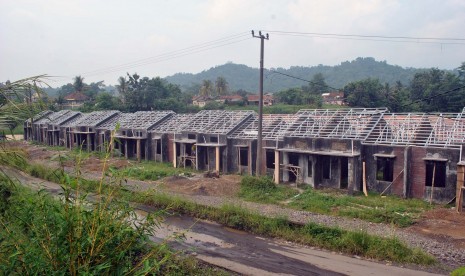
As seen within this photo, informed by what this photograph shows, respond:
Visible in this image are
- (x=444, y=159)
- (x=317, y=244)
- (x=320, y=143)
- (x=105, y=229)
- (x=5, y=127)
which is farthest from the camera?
(x=320, y=143)

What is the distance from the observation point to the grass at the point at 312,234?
12547mm

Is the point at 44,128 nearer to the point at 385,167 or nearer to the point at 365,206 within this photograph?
the point at 385,167

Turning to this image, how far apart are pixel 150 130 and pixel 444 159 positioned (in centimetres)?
2272

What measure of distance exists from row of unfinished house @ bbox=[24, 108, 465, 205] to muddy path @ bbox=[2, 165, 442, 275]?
5612 mm

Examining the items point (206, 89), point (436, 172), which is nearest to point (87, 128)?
point (206, 89)

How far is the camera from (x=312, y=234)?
1451 cm

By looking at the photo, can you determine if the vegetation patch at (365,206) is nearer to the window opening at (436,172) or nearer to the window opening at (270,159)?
the window opening at (436,172)

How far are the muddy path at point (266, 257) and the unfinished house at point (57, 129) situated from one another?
34.7 metres

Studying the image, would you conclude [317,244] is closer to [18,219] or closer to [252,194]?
[252,194]

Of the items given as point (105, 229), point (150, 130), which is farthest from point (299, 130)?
point (105, 229)

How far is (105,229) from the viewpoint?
5078 mm

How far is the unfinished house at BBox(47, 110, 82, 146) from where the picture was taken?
4572 cm

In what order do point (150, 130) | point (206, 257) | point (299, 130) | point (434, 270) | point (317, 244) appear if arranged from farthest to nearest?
point (150, 130)
point (299, 130)
point (317, 244)
point (206, 257)
point (434, 270)

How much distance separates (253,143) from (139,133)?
12.5 meters
